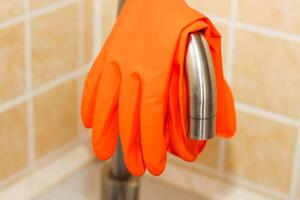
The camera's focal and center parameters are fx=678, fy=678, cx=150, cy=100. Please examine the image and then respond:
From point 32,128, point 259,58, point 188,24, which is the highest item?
point 188,24

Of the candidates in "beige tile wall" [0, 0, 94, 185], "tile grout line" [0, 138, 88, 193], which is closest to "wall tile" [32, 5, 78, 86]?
"beige tile wall" [0, 0, 94, 185]

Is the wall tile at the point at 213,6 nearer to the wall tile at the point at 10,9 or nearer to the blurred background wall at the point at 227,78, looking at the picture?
the blurred background wall at the point at 227,78

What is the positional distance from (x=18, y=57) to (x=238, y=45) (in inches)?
12.9

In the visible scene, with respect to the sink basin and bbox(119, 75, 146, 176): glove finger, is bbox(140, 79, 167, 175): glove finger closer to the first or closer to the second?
bbox(119, 75, 146, 176): glove finger

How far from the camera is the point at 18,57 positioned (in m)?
1.00

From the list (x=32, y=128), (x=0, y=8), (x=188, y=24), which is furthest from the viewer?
(x=32, y=128)

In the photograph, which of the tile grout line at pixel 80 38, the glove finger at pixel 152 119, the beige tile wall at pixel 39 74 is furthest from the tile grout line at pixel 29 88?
the glove finger at pixel 152 119

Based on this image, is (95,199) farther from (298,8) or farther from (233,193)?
(298,8)

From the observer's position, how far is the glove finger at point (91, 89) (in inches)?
31.8

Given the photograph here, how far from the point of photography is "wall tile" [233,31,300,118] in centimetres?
98

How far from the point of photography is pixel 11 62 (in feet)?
3.25

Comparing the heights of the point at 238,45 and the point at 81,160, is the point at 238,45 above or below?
above

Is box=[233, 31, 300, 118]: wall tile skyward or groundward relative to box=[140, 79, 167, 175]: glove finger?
groundward

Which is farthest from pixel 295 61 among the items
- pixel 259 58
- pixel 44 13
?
pixel 44 13
